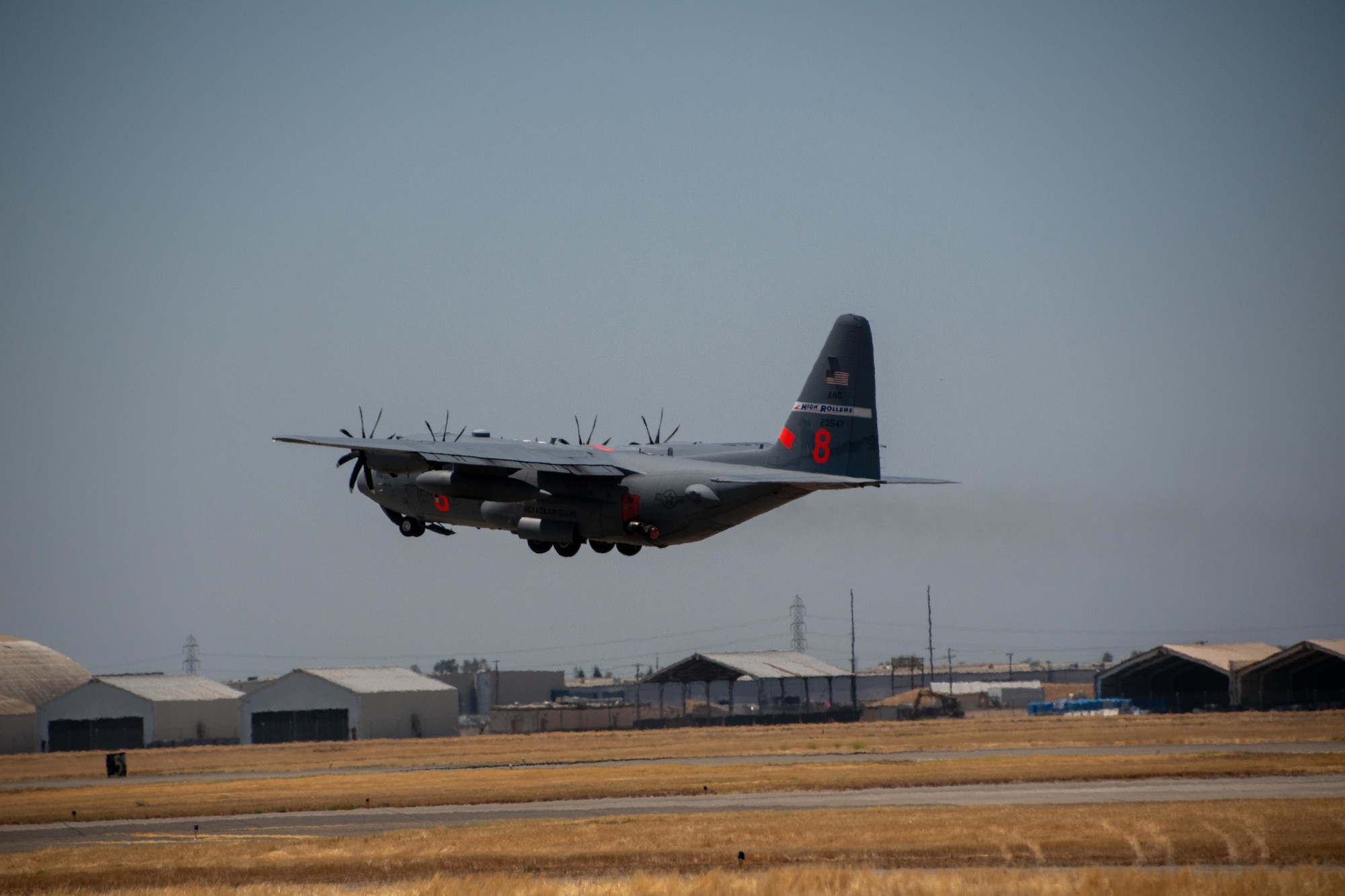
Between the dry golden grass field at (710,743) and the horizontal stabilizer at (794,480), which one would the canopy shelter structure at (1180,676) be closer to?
the dry golden grass field at (710,743)

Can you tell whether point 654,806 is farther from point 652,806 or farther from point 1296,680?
point 1296,680

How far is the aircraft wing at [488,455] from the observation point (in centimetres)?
5044

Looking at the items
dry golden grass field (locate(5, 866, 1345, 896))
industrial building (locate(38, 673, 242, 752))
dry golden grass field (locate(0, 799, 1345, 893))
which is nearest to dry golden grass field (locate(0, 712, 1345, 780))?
industrial building (locate(38, 673, 242, 752))

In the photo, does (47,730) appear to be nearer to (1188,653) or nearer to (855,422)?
(855,422)

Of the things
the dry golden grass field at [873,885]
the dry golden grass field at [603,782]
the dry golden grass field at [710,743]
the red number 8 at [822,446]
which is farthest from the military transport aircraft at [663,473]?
the dry golden grass field at [710,743]

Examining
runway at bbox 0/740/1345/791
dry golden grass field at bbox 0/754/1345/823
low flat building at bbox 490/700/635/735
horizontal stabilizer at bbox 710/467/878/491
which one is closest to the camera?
horizontal stabilizer at bbox 710/467/878/491

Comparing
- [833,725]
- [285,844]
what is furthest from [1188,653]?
[285,844]

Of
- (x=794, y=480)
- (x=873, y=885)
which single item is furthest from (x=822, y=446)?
(x=873, y=885)

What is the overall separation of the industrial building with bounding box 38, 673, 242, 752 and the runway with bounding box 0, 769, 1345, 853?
76.0m

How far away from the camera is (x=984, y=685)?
171 meters

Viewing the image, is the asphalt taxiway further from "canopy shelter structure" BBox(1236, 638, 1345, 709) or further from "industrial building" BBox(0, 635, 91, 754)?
"industrial building" BBox(0, 635, 91, 754)

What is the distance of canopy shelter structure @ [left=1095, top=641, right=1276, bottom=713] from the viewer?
121 m

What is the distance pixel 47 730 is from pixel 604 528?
9047 centimetres

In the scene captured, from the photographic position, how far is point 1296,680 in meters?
115
